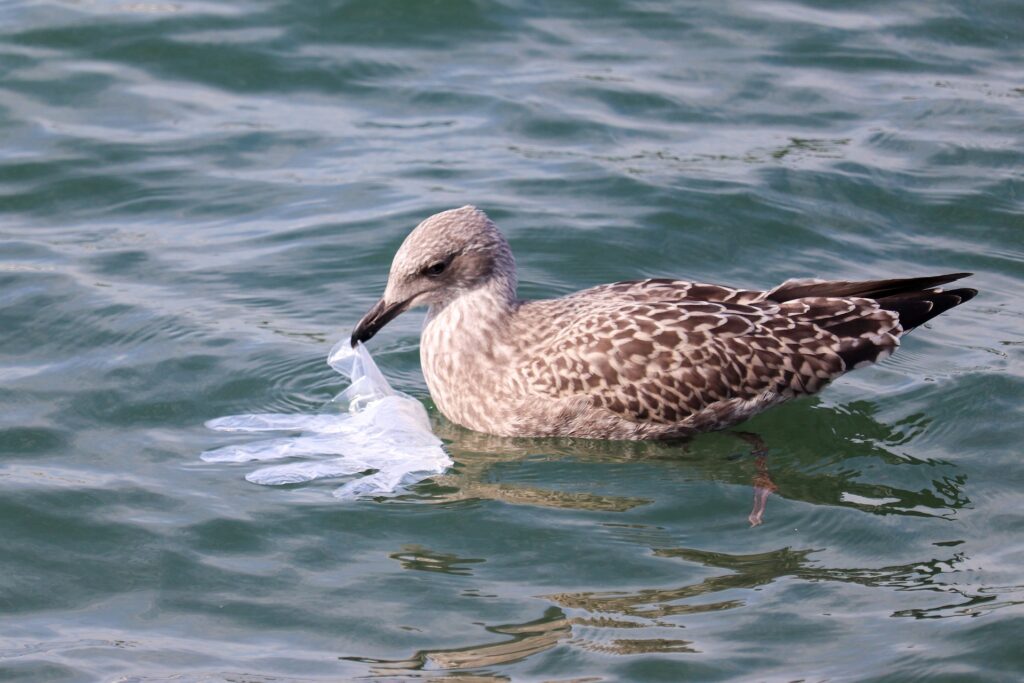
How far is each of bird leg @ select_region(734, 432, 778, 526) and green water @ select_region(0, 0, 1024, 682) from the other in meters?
0.05

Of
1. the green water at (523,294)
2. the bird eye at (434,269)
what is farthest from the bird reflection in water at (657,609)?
the bird eye at (434,269)

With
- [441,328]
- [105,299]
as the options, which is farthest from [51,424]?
[441,328]

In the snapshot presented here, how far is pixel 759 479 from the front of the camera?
7883 mm

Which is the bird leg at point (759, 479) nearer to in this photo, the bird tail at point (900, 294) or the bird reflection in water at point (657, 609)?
the bird reflection in water at point (657, 609)

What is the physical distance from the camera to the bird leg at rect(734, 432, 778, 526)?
747 cm

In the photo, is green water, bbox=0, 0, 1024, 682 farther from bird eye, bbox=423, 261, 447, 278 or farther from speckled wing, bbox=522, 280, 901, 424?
bird eye, bbox=423, 261, 447, 278

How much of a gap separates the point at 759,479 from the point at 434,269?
2063 millimetres

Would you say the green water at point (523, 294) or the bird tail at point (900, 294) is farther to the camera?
the bird tail at point (900, 294)

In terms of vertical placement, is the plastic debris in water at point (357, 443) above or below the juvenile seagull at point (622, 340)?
below

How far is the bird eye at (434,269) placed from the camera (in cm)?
835

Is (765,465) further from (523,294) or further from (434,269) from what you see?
(523,294)

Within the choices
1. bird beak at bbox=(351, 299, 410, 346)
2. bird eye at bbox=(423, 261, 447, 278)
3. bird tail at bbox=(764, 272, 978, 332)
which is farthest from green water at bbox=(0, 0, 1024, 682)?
bird eye at bbox=(423, 261, 447, 278)

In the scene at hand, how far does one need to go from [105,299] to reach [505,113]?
417 centimetres

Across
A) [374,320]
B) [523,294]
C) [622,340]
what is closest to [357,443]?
[374,320]
